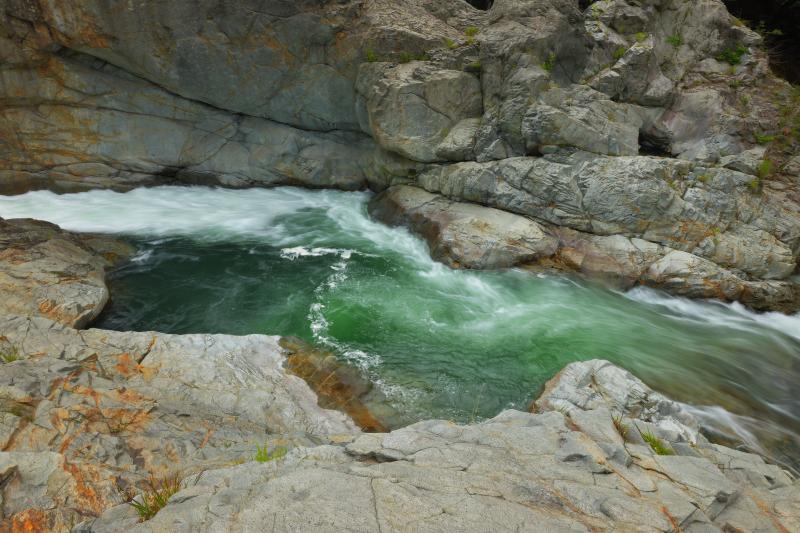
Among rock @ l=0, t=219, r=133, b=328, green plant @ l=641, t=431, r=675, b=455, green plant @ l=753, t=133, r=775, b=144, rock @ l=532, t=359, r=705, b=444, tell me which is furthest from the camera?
green plant @ l=753, t=133, r=775, b=144

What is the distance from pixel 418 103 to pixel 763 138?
10.3 meters

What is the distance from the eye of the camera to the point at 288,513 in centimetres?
274

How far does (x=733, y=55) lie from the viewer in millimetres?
13148

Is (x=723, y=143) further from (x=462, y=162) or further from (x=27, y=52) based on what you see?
(x=27, y=52)

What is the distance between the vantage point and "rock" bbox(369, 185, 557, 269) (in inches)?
424

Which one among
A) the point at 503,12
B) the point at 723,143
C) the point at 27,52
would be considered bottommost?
the point at 27,52

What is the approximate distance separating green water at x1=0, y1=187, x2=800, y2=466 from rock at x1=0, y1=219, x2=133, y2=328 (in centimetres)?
59

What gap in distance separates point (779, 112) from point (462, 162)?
9714mm

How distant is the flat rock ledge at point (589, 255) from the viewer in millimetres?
9820

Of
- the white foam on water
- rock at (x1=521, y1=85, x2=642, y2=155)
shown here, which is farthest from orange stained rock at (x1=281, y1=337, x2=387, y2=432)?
rock at (x1=521, y1=85, x2=642, y2=155)

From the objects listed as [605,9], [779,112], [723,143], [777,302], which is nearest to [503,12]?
[605,9]

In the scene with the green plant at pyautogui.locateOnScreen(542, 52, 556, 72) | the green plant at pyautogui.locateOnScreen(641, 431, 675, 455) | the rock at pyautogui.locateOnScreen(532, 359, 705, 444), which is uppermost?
the green plant at pyautogui.locateOnScreen(542, 52, 556, 72)

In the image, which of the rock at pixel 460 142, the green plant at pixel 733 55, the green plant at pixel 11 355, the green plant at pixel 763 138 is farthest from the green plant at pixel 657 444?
the green plant at pixel 733 55

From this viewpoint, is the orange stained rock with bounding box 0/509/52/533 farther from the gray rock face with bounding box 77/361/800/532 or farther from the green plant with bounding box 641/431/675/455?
the green plant with bounding box 641/431/675/455
